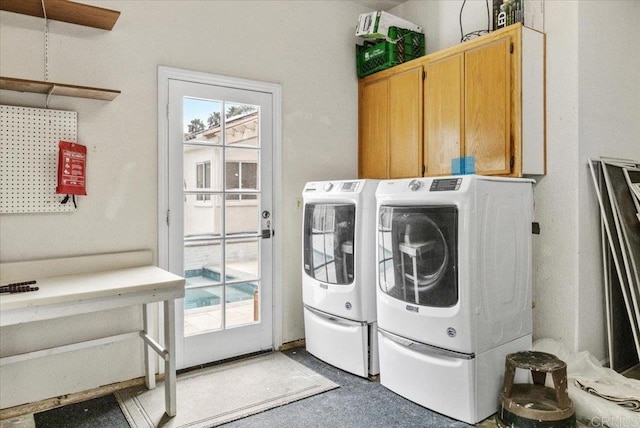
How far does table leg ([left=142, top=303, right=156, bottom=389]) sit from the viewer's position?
110 inches

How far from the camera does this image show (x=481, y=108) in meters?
2.87

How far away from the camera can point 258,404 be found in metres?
2.56

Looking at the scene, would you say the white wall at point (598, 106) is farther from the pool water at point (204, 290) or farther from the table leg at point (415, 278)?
the pool water at point (204, 290)

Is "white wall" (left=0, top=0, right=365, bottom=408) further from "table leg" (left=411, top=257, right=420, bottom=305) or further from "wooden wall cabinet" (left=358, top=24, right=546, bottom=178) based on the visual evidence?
"table leg" (left=411, top=257, right=420, bottom=305)

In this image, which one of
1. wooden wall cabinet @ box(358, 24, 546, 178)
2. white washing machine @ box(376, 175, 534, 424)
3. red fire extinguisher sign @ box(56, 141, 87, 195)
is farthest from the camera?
wooden wall cabinet @ box(358, 24, 546, 178)

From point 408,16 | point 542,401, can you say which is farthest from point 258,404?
point 408,16

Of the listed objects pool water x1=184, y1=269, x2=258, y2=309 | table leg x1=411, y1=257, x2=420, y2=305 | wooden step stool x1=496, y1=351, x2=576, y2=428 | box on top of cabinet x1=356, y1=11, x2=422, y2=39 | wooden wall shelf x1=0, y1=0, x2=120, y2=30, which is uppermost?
box on top of cabinet x1=356, y1=11, x2=422, y2=39

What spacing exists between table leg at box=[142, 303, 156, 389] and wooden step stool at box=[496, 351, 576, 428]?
2079 mm

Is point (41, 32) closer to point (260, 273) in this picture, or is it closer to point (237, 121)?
point (237, 121)

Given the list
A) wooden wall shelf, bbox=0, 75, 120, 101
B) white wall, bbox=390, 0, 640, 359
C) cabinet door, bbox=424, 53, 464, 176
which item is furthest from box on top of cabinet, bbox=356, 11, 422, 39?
wooden wall shelf, bbox=0, 75, 120, 101

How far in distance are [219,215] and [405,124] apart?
5.26 ft

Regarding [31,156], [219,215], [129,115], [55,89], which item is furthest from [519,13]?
[31,156]

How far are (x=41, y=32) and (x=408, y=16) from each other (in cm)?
283

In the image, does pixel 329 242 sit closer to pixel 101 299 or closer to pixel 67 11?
pixel 101 299
